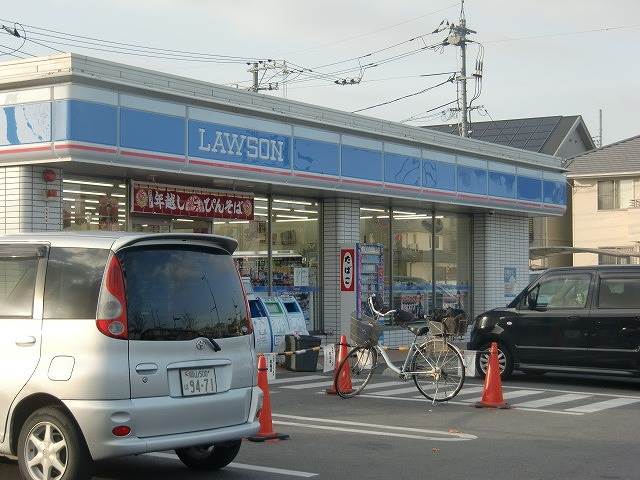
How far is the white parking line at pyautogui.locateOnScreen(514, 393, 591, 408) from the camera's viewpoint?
44.9ft

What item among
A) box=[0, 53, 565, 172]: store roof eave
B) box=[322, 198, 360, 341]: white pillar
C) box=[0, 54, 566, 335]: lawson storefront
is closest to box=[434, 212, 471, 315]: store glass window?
box=[0, 54, 566, 335]: lawson storefront

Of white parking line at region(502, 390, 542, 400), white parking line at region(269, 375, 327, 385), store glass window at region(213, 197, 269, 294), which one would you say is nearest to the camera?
white parking line at region(502, 390, 542, 400)

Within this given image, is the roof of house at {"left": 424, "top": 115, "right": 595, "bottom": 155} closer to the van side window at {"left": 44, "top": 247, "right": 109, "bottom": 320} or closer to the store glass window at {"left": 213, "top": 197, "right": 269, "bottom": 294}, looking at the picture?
the store glass window at {"left": 213, "top": 197, "right": 269, "bottom": 294}

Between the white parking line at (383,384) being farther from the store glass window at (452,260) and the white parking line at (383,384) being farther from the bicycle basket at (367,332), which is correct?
the store glass window at (452,260)

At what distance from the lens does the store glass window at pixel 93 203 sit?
17203 millimetres

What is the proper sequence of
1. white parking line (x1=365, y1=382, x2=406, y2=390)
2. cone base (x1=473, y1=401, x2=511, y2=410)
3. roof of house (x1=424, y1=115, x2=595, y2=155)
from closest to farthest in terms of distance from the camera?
cone base (x1=473, y1=401, x2=511, y2=410)
white parking line (x1=365, y1=382, x2=406, y2=390)
roof of house (x1=424, y1=115, x2=595, y2=155)

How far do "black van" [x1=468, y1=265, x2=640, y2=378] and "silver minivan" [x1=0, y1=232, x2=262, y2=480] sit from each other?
8777 mm

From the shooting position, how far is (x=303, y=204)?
22.1 meters

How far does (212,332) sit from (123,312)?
85 cm

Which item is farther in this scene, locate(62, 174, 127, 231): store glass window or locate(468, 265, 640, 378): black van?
locate(62, 174, 127, 231): store glass window

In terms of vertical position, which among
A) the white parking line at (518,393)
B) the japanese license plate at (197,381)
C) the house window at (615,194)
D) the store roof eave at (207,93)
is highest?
the house window at (615,194)

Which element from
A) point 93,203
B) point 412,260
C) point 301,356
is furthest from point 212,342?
point 412,260

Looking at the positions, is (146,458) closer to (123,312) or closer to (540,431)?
(123,312)

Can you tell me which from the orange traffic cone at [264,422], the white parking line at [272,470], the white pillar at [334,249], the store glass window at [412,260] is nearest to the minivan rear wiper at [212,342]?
the white parking line at [272,470]
